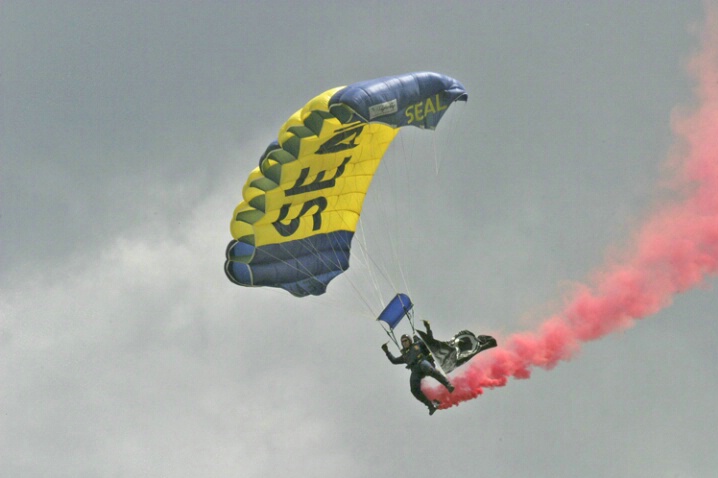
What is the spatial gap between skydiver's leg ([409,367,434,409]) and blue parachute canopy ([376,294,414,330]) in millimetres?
1119

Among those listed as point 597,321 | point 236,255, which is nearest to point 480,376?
point 597,321

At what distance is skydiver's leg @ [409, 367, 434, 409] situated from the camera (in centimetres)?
2650

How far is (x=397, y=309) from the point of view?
27.1 meters

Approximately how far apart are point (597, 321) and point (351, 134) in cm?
708

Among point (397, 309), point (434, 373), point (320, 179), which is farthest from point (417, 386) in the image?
point (320, 179)

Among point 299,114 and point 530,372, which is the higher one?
point 299,114

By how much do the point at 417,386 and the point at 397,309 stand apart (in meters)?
1.57

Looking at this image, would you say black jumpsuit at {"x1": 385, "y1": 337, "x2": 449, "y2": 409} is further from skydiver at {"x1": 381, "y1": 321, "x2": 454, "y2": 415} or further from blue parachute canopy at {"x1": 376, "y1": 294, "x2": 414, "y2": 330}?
blue parachute canopy at {"x1": 376, "y1": 294, "x2": 414, "y2": 330}

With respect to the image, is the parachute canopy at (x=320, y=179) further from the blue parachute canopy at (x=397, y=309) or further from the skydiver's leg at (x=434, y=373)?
the skydiver's leg at (x=434, y=373)

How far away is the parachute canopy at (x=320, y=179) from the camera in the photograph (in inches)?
1015

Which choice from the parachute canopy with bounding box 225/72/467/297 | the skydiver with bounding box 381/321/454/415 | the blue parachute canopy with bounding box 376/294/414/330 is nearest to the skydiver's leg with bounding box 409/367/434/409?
the skydiver with bounding box 381/321/454/415

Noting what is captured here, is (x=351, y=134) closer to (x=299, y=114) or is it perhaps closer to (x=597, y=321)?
(x=299, y=114)

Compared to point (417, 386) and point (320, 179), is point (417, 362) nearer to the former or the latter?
point (417, 386)

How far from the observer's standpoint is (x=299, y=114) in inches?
1022
